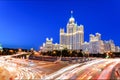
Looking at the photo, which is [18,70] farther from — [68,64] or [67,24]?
[67,24]

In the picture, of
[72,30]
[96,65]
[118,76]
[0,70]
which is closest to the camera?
[118,76]

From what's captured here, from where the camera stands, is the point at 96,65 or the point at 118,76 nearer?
the point at 118,76

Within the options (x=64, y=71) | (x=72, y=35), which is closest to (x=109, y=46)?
(x=72, y=35)

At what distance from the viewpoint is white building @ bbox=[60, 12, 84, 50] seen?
102m

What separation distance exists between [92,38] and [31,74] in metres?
88.6

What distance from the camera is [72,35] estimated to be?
366 ft

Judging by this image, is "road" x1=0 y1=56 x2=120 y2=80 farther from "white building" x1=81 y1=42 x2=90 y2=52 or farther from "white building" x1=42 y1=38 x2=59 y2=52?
"white building" x1=42 y1=38 x2=59 y2=52

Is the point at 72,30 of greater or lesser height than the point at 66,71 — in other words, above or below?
above

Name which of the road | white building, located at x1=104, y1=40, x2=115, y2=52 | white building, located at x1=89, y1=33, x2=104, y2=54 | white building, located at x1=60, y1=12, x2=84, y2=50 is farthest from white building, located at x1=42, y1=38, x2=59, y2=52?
the road

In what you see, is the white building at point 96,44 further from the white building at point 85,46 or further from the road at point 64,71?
the road at point 64,71

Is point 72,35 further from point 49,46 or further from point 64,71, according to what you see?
point 64,71

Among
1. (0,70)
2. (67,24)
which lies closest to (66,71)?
(0,70)

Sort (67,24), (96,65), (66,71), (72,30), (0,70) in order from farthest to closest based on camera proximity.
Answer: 1. (67,24)
2. (72,30)
3. (0,70)
4. (96,65)
5. (66,71)

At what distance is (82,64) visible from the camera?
21.2 meters
